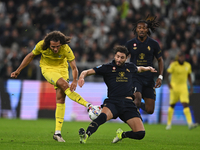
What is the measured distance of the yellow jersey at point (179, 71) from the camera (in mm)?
12836

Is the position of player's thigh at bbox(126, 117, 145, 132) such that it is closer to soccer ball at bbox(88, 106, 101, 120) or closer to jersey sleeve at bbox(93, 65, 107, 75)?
soccer ball at bbox(88, 106, 101, 120)

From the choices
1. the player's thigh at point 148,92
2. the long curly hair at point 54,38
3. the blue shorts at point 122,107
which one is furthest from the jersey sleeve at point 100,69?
the player's thigh at point 148,92

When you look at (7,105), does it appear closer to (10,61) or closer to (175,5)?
(10,61)

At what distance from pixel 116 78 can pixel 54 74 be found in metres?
1.33

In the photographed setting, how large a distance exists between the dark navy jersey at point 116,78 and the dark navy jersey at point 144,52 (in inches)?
65.8

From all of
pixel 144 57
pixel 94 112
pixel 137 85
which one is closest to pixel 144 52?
pixel 144 57

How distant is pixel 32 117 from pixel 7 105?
1.14m

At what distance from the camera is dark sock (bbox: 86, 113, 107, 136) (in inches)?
240

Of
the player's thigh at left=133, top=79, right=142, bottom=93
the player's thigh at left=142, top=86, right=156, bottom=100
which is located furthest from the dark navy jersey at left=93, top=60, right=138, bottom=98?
the player's thigh at left=142, top=86, right=156, bottom=100

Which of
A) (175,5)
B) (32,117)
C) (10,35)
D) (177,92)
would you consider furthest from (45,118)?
(175,5)

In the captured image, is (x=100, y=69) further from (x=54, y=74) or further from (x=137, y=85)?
(x=137, y=85)

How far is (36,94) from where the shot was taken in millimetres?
15250

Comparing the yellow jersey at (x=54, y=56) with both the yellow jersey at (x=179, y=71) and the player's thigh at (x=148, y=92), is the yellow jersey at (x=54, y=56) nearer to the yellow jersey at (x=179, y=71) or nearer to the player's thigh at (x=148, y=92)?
the player's thigh at (x=148, y=92)

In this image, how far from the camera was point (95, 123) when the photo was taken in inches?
244
